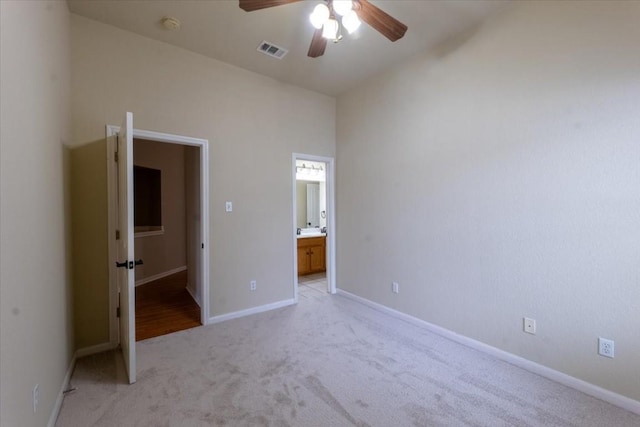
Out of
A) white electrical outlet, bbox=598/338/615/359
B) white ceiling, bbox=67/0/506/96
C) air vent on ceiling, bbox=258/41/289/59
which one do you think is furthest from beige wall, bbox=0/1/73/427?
white electrical outlet, bbox=598/338/615/359

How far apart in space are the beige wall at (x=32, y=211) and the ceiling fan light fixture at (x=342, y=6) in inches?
63.0

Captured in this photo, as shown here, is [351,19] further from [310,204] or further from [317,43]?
[310,204]

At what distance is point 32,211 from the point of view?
1.51 meters

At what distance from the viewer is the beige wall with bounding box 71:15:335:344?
104 inches

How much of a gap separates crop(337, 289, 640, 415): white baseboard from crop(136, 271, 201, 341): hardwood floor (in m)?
2.57

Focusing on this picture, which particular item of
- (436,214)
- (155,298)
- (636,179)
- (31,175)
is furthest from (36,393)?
(636,179)

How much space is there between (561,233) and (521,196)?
40cm

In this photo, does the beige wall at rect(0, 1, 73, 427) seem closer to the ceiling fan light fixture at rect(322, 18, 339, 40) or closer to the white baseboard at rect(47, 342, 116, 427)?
the white baseboard at rect(47, 342, 116, 427)

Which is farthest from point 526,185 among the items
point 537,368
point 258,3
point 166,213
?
point 166,213

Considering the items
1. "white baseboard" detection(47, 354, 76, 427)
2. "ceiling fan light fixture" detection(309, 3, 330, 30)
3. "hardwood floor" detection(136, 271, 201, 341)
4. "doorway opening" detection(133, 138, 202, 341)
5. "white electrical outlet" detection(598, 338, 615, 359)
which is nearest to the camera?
"white baseboard" detection(47, 354, 76, 427)

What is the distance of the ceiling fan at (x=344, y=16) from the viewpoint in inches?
69.7

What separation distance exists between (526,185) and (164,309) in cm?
432

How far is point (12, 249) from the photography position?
1249mm

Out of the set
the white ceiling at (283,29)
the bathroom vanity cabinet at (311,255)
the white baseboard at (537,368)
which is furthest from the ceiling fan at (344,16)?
the bathroom vanity cabinet at (311,255)
